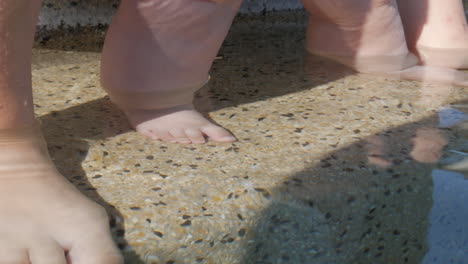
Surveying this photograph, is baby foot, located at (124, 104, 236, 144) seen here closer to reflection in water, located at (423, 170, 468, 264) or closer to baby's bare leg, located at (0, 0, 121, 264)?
baby's bare leg, located at (0, 0, 121, 264)

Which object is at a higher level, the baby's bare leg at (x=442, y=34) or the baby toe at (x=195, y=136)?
the baby's bare leg at (x=442, y=34)

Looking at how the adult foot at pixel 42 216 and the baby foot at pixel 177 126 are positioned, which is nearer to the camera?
the adult foot at pixel 42 216

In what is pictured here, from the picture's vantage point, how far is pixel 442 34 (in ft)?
5.91

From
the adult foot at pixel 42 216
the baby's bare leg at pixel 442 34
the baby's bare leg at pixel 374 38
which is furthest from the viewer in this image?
the baby's bare leg at pixel 442 34

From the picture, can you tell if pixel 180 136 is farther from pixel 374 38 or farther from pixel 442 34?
pixel 442 34

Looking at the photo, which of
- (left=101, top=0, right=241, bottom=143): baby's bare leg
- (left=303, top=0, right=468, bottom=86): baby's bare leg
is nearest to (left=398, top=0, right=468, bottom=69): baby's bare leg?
(left=303, top=0, right=468, bottom=86): baby's bare leg

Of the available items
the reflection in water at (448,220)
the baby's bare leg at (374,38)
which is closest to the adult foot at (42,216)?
the reflection in water at (448,220)

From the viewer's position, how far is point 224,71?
1732 millimetres

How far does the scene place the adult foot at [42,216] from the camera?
80 cm

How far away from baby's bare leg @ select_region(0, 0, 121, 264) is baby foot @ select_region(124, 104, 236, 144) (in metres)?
0.28

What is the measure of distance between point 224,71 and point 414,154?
726 millimetres

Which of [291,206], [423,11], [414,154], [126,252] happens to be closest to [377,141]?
[414,154]

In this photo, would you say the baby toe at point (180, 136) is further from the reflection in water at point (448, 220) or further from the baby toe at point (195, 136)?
the reflection in water at point (448, 220)

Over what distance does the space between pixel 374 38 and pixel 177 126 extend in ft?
2.50
